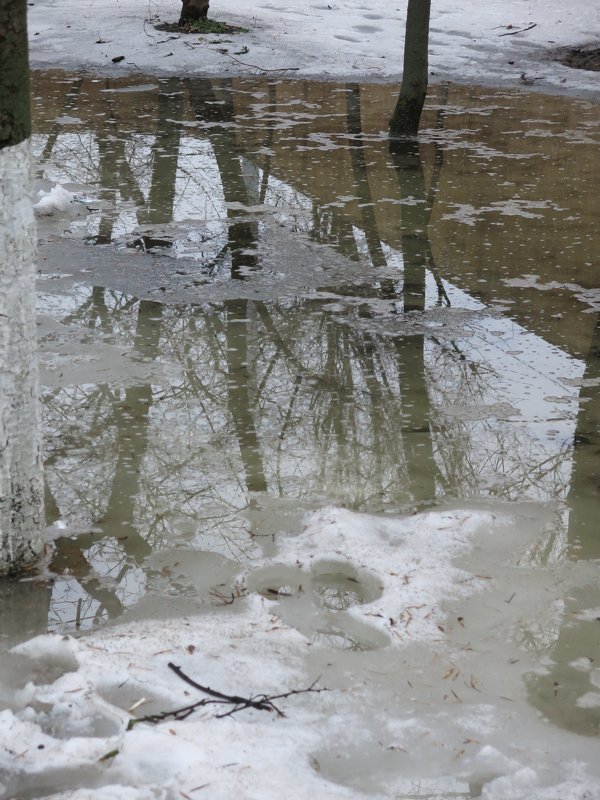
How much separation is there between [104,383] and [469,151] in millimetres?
7327

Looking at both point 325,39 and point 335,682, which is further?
point 325,39

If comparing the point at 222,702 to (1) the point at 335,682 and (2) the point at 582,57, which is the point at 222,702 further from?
(2) the point at 582,57

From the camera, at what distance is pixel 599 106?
46.7 feet

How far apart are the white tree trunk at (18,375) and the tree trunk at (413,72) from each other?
358 inches

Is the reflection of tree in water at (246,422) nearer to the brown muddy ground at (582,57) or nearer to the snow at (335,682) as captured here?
the snow at (335,682)

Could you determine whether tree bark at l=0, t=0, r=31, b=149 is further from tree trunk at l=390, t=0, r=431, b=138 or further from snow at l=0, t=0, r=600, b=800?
tree trunk at l=390, t=0, r=431, b=138

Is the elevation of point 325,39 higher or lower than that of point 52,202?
higher

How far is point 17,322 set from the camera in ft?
11.3

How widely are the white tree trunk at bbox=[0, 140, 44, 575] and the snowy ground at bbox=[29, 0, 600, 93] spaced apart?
45.9 ft

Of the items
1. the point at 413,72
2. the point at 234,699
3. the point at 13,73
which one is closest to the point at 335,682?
the point at 234,699

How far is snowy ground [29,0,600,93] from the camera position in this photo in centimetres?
1686

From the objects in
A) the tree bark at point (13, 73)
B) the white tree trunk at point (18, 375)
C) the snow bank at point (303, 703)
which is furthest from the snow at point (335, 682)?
the tree bark at point (13, 73)

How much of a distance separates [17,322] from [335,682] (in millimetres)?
1723

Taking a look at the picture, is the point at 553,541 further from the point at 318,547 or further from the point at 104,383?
the point at 104,383
